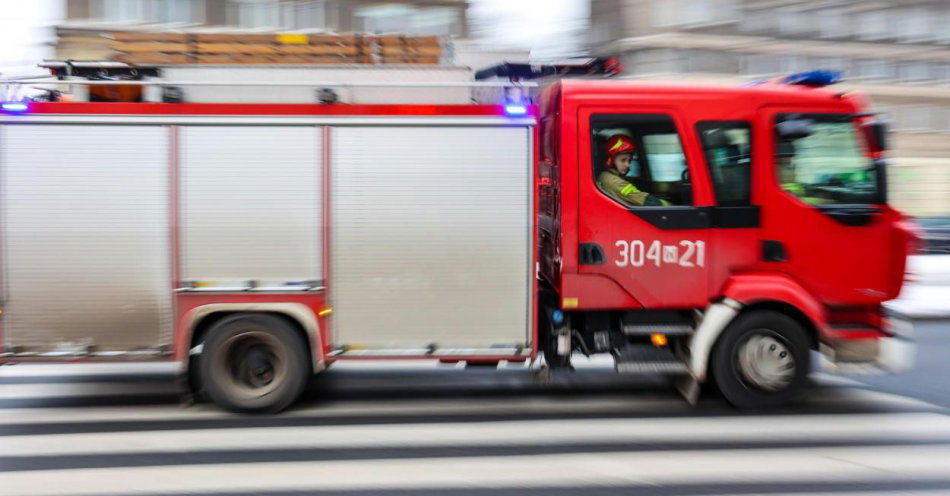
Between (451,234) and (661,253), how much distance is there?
5.39 ft

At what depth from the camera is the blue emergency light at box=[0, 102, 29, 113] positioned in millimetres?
5711

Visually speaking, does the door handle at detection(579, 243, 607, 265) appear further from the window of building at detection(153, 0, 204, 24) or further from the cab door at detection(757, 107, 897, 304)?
the window of building at detection(153, 0, 204, 24)

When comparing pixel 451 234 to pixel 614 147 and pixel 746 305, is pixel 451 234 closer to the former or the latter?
pixel 614 147

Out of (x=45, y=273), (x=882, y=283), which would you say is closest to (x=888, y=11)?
(x=882, y=283)

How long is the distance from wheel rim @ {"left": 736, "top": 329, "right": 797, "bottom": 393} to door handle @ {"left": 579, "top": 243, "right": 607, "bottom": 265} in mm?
1327

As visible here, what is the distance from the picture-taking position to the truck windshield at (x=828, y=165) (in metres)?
6.05

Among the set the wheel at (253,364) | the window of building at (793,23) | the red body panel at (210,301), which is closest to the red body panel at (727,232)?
the red body panel at (210,301)

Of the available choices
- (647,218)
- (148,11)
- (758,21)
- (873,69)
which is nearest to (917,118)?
(873,69)

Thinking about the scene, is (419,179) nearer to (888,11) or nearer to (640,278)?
(640,278)

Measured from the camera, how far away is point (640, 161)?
6.12m

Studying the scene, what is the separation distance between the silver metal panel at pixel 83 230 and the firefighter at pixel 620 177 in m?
3.33

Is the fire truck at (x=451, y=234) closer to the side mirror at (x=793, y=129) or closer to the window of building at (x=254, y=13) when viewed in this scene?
the side mirror at (x=793, y=129)

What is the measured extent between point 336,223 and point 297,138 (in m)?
0.69

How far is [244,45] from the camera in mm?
6363
